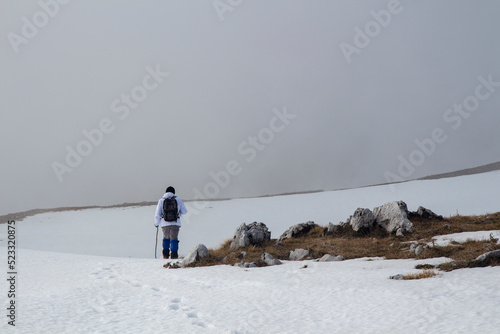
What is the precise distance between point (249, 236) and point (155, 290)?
809 cm

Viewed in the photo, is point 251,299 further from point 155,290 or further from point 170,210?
point 170,210

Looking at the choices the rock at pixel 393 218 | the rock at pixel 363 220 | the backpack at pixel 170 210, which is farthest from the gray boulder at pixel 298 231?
the backpack at pixel 170 210

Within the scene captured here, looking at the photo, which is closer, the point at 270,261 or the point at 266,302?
the point at 266,302

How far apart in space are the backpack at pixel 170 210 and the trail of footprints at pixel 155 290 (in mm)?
4281

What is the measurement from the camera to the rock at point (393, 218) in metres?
15.3

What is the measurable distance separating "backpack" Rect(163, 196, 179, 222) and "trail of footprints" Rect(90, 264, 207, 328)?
4281mm

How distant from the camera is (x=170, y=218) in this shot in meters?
15.0

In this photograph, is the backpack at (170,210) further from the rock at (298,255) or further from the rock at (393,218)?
the rock at (393,218)

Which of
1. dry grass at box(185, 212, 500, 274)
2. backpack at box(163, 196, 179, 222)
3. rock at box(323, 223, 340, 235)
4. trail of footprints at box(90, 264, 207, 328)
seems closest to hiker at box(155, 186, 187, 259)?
backpack at box(163, 196, 179, 222)

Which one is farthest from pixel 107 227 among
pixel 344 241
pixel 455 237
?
pixel 455 237

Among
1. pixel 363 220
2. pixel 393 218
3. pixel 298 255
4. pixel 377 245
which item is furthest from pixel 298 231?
pixel 298 255

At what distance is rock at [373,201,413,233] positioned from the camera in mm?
15323

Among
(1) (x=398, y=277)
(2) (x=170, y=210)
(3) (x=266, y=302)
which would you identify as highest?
(2) (x=170, y=210)

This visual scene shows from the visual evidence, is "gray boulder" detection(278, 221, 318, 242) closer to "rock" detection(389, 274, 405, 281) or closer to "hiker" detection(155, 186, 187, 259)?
"hiker" detection(155, 186, 187, 259)
